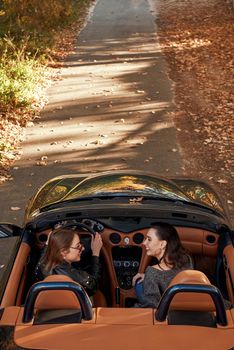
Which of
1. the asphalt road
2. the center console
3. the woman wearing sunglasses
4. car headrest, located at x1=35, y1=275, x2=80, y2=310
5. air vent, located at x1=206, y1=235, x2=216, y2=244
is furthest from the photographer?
the asphalt road

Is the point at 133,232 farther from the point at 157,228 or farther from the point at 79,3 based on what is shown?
the point at 79,3

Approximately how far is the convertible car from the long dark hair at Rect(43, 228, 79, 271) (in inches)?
9.5

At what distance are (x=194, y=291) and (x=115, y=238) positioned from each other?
6.53ft

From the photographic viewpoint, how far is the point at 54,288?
10.7 feet

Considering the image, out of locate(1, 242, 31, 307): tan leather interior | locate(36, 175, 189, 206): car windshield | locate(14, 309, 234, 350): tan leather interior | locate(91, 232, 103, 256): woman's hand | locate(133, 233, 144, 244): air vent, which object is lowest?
locate(133, 233, 144, 244): air vent

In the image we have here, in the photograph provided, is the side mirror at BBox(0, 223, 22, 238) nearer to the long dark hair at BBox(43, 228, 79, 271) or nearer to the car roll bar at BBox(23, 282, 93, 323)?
the long dark hair at BBox(43, 228, 79, 271)

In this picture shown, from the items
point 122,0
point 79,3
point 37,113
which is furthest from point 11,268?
point 122,0

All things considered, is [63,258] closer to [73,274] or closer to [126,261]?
[73,274]

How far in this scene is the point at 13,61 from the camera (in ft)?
49.3

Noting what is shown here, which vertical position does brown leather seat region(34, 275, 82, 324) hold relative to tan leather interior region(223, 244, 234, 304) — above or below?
above

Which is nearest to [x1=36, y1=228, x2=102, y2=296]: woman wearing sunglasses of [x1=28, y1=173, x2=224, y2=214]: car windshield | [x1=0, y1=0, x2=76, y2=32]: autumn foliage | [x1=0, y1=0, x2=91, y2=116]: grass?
[x1=28, y1=173, x2=224, y2=214]: car windshield

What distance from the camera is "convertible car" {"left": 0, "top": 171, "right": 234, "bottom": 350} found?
3.16 m

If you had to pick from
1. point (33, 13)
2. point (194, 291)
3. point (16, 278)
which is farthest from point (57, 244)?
point (33, 13)

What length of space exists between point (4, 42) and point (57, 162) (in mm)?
7923
